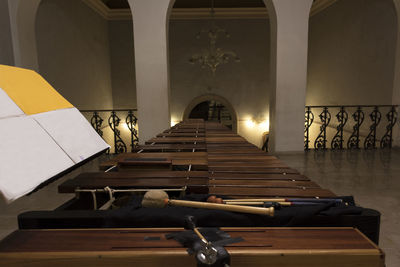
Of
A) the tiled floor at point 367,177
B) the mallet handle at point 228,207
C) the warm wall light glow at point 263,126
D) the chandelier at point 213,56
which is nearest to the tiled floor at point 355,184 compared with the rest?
the tiled floor at point 367,177

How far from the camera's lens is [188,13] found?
9477mm

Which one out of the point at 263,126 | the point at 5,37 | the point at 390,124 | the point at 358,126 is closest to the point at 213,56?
the point at 263,126

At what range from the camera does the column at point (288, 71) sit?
444 cm

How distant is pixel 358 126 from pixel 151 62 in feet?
12.7

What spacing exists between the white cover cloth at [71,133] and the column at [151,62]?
324 cm

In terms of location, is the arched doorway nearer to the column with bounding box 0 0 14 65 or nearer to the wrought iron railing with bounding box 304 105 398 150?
the wrought iron railing with bounding box 304 105 398 150

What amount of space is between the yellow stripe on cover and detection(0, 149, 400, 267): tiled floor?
1337 mm

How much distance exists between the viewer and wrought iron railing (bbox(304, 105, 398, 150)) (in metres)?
4.93

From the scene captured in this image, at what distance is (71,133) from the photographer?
4.23ft

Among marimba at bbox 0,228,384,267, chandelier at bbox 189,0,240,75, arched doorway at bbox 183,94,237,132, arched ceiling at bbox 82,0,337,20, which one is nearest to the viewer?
marimba at bbox 0,228,384,267

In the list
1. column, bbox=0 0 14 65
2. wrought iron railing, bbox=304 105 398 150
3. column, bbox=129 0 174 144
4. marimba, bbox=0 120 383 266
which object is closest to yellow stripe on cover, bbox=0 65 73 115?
marimba, bbox=0 120 383 266

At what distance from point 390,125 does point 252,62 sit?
18.8ft

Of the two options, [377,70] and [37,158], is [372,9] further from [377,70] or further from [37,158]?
[37,158]

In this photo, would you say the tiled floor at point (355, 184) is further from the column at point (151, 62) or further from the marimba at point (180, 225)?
the column at point (151, 62)
